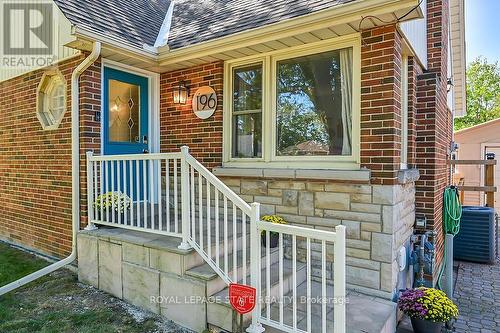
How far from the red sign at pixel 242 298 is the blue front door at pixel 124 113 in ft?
9.64

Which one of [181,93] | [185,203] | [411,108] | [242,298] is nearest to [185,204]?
[185,203]

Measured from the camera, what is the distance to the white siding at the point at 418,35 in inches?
144

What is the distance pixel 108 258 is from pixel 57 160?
174 centimetres

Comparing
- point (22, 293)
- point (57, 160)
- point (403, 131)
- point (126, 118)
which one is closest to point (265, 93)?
point (403, 131)

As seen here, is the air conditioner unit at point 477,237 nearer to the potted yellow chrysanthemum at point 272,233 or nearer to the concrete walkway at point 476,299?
the concrete walkway at point 476,299

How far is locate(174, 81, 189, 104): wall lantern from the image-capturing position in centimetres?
478

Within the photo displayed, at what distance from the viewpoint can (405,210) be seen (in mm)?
3863

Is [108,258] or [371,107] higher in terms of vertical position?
[371,107]

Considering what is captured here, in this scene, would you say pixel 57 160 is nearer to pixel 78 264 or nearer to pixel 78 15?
pixel 78 264

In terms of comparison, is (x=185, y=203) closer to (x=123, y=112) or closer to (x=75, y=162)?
(x=75, y=162)

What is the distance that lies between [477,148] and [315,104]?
35.9 ft

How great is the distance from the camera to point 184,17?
18.2 feet

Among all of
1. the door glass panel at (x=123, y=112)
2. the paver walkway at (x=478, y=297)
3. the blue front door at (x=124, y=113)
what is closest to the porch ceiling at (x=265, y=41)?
the blue front door at (x=124, y=113)

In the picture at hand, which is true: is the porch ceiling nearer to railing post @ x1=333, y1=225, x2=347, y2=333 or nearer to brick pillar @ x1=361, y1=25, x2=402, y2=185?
brick pillar @ x1=361, y1=25, x2=402, y2=185
